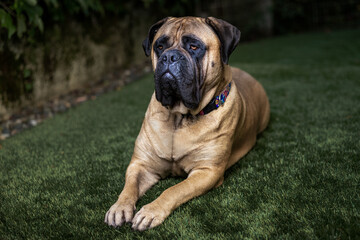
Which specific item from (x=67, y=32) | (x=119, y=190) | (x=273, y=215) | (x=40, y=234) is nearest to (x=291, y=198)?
(x=273, y=215)

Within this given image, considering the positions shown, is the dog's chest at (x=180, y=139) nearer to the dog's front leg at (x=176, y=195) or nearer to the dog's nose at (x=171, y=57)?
the dog's front leg at (x=176, y=195)

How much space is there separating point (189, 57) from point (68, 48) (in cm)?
385

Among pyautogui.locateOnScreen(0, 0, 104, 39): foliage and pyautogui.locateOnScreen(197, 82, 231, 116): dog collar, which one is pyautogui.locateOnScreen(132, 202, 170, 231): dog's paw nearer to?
pyautogui.locateOnScreen(197, 82, 231, 116): dog collar

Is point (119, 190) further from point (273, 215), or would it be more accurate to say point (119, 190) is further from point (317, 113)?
point (317, 113)

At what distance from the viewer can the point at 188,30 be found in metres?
2.26

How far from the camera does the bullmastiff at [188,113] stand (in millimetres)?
2172

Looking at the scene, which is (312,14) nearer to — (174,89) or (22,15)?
(22,15)

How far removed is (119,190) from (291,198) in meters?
1.09

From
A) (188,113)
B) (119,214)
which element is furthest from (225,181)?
(119,214)

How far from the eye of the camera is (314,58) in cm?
743

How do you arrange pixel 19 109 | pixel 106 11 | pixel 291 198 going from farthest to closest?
pixel 106 11 → pixel 19 109 → pixel 291 198

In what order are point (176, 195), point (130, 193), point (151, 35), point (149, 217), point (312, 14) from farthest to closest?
1. point (312, 14)
2. point (151, 35)
3. point (130, 193)
4. point (176, 195)
5. point (149, 217)

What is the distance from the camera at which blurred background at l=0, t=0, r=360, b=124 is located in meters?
4.36

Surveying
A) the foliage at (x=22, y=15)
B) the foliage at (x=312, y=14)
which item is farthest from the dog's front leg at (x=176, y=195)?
the foliage at (x=312, y=14)
